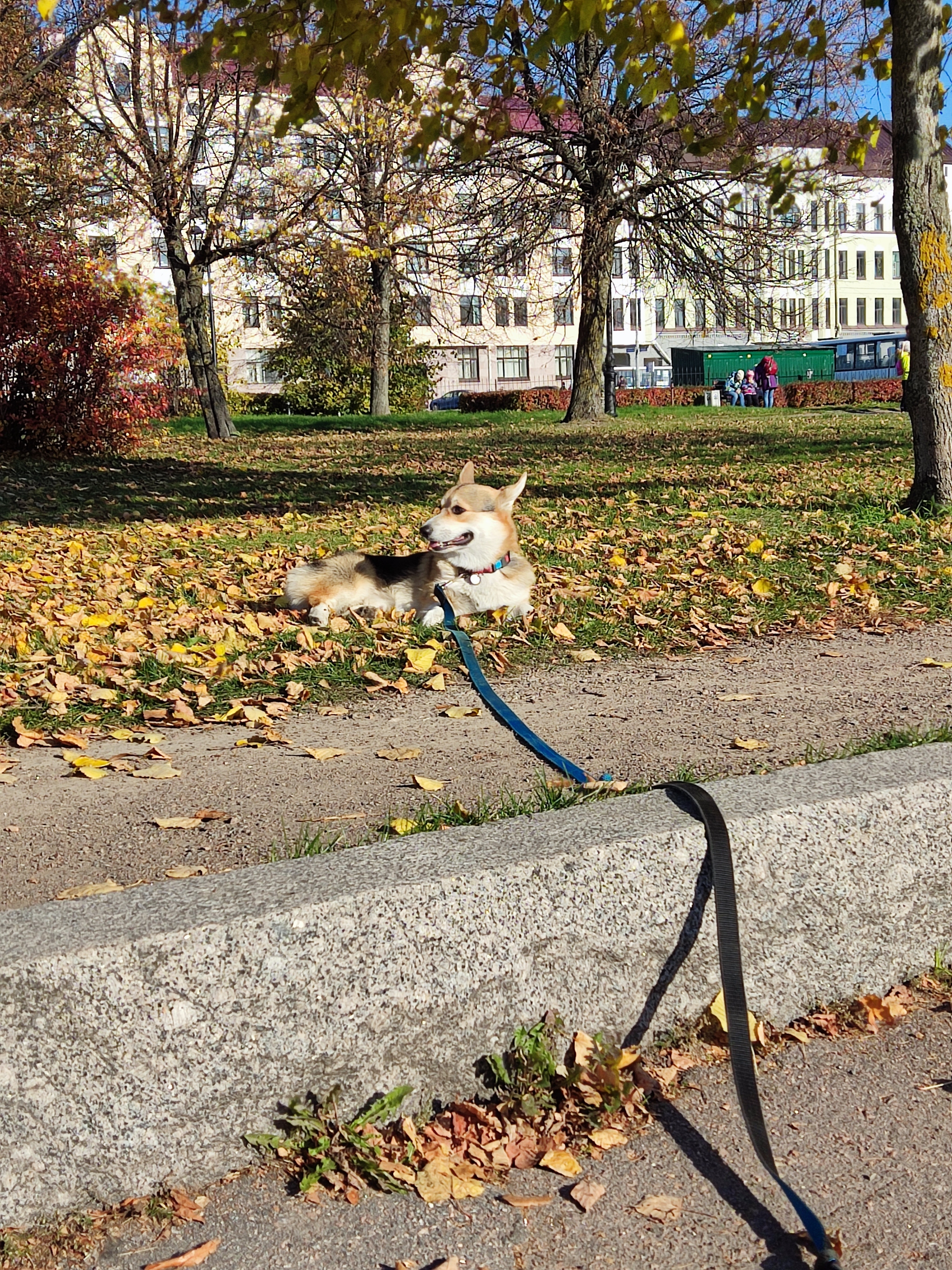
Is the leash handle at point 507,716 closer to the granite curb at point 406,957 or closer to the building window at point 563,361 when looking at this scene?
the granite curb at point 406,957

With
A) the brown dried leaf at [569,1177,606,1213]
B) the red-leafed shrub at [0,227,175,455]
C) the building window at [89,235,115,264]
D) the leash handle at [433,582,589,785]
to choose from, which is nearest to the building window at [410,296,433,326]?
the building window at [89,235,115,264]

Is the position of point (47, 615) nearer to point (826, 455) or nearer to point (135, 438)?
point (826, 455)

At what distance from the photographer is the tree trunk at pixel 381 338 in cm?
3262

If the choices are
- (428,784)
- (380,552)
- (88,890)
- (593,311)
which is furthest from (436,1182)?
(593,311)

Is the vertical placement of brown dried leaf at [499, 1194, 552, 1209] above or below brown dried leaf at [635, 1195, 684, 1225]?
above

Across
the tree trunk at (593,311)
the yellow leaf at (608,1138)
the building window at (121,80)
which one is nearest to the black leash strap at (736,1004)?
the yellow leaf at (608,1138)

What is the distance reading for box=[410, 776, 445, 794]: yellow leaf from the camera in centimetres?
393

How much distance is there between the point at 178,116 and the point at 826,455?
48.8ft

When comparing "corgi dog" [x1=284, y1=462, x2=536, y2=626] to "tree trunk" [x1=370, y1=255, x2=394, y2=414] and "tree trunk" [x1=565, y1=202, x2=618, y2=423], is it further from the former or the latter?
"tree trunk" [x1=370, y1=255, x2=394, y2=414]

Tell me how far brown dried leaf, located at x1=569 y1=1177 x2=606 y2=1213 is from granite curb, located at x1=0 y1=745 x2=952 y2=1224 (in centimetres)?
34

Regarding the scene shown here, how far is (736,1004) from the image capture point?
2422 millimetres

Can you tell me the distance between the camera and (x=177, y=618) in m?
6.43

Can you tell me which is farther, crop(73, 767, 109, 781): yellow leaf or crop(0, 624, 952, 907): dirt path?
crop(73, 767, 109, 781): yellow leaf

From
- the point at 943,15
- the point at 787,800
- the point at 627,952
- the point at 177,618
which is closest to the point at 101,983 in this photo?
the point at 627,952
